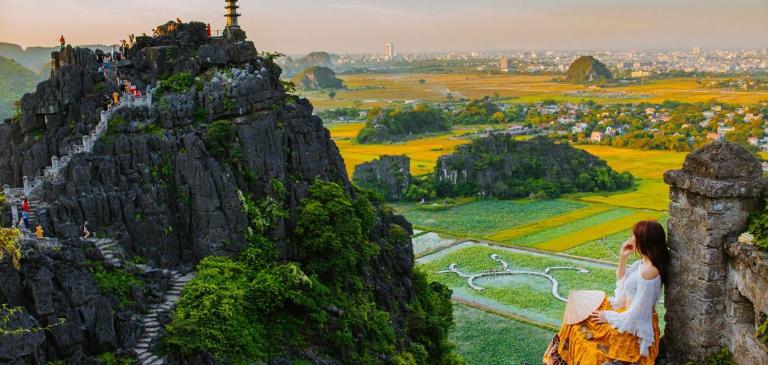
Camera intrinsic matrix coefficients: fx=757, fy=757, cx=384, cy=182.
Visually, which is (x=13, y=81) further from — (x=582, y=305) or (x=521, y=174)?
(x=582, y=305)

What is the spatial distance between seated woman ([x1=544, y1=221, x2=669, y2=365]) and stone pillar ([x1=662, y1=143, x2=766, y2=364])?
28cm

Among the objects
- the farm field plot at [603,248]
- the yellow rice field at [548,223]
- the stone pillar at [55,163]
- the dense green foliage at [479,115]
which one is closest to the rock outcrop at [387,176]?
the yellow rice field at [548,223]

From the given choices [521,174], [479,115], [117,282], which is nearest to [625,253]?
[117,282]

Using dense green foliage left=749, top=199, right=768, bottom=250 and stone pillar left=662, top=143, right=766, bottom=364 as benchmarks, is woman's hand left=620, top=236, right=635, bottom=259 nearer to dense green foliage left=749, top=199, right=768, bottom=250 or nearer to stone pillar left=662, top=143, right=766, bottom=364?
stone pillar left=662, top=143, right=766, bottom=364

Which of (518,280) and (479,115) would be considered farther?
(479,115)

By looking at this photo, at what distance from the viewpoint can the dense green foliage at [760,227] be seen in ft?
25.8

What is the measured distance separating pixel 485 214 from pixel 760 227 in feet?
165

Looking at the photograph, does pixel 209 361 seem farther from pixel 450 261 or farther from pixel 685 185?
pixel 450 261

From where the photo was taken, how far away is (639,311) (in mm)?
8234

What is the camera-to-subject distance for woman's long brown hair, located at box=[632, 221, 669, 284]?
326 inches

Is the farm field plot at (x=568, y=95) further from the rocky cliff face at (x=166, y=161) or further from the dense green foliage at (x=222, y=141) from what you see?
the dense green foliage at (x=222, y=141)

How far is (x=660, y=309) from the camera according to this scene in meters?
33.1

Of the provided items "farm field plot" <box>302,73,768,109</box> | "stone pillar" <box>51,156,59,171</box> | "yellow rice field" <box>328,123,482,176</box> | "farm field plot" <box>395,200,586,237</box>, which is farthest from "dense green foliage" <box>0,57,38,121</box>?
"farm field plot" <box>302,73,768,109</box>

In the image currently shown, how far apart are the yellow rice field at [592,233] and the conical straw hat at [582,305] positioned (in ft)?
125
